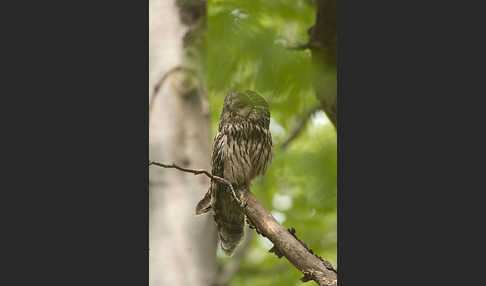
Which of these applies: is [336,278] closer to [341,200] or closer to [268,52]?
[341,200]

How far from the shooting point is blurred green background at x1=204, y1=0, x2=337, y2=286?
1.73 m

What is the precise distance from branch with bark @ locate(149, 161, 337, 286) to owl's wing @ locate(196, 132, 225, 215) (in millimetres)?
153

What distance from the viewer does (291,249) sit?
1.80 m

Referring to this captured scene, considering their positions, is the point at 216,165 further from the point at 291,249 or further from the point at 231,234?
the point at 291,249

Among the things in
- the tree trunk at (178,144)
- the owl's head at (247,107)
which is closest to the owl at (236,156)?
the owl's head at (247,107)

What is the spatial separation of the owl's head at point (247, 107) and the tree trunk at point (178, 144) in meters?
0.39

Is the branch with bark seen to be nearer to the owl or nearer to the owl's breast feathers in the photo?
Answer: the owl

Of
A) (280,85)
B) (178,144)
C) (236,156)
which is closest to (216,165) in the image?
(236,156)

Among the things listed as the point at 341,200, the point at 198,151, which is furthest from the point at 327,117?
the point at 341,200

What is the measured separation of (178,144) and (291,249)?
0.73 meters

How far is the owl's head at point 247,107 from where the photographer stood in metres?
1.80

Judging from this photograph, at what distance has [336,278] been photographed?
5.73 feet

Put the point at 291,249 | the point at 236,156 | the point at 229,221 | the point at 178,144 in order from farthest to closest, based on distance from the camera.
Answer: the point at 178,144 < the point at 236,156 < the point at 229,221 < the point at 291,249

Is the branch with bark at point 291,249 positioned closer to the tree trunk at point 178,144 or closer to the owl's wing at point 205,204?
the owl's wing at point 205,204
